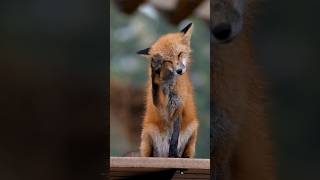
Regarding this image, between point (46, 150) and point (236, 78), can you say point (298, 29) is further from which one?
point (46, 150)

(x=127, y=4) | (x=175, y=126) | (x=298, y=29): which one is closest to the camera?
(x=298, y=29)

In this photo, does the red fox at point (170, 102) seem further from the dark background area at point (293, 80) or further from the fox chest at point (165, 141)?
the dark background area at point (293, 80)

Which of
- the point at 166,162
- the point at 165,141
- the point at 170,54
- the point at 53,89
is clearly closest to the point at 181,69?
the point at 170,54

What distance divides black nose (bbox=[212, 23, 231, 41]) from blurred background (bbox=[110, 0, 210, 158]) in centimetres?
188

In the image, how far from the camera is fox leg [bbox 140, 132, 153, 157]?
2338 millimetres

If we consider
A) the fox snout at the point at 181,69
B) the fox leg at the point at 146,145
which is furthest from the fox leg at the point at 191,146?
the fox snout at the point at 181,69

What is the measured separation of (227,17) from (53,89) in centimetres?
11

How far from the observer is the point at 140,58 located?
2387 millimetres

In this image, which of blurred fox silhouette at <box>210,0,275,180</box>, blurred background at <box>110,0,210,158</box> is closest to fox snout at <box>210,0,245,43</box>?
blurred fox silhouette at <box>210,0,275,180</box>

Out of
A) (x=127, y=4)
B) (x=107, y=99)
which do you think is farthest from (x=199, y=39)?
(x=107, y=99)

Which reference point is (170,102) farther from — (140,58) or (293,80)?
(293,80)

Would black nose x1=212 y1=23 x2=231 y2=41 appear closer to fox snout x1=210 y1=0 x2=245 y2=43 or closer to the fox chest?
fox snout x1=210 y1=0 x2=245 y2=43

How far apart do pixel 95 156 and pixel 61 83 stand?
0.16 feet

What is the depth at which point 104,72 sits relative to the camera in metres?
0.37
